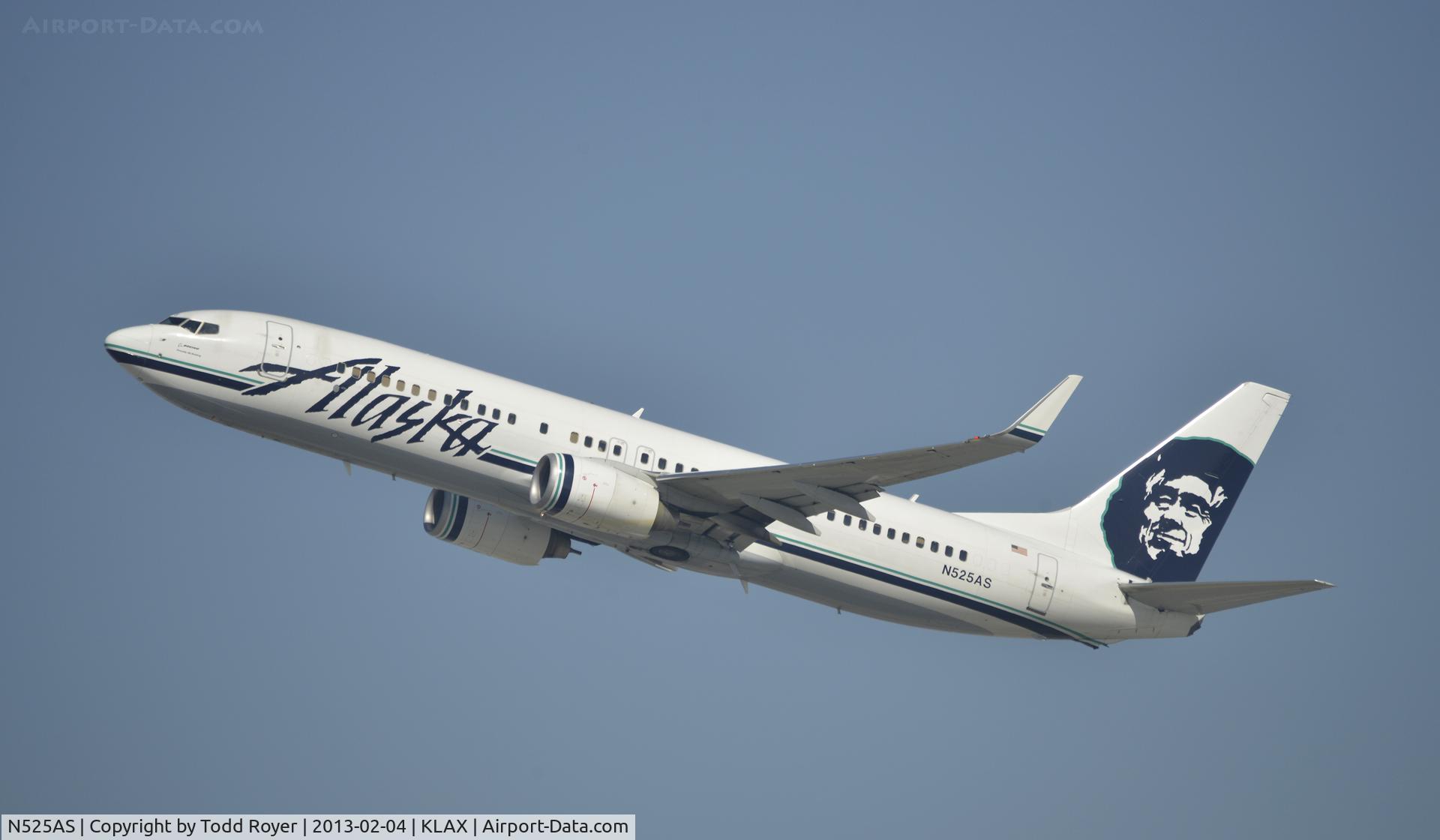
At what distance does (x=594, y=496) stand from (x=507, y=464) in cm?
278

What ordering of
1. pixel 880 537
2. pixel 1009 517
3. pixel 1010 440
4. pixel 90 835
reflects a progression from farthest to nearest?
1. pixel 1009 517
2. pixel 880 537
3. pixel 90 835
4. pixel 1010 440

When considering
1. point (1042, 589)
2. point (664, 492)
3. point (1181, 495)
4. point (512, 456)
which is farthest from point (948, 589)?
point (512, 456)

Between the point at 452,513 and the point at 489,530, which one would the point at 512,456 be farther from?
the point at 452,513

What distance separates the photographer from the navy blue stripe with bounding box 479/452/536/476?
38.6 metres

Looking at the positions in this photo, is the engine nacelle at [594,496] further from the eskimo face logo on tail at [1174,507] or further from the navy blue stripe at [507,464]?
the eskimo face logo on tail at [1174,507]

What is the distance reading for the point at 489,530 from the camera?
44062mm

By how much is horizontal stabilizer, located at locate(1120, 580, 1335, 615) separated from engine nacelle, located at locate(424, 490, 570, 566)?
17.3 meters

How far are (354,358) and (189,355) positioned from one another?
4.02 meters

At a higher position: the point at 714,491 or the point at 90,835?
the point at 714,491

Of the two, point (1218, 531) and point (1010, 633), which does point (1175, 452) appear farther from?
point (1010, 633)

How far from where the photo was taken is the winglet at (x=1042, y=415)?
109ft

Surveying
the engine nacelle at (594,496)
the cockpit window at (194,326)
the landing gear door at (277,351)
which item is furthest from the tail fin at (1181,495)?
the cockpit window at (194,326)

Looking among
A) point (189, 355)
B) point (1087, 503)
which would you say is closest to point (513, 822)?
point (189, 355)

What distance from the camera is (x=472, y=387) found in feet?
128
